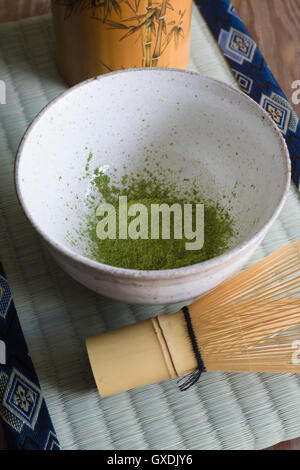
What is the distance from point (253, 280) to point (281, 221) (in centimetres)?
11

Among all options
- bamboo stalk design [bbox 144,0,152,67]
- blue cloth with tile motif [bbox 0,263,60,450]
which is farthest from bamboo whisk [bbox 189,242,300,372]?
bamboo stalk design [bbox 144,0,152,67]

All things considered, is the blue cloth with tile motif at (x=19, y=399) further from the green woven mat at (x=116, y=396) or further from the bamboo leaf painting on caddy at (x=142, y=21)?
the bamboo leaf painting on caddy at (x=142, y=21)

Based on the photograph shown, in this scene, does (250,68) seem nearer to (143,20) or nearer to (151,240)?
(143,20)

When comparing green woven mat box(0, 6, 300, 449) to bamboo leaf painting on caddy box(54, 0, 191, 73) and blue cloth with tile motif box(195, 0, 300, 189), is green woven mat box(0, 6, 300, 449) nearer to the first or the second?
blue cloth with tile motif box(195, 0, 300, 189)

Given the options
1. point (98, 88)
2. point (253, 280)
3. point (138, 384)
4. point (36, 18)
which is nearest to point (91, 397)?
point (138, 384)

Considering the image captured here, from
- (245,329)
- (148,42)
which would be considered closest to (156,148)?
(148,42)

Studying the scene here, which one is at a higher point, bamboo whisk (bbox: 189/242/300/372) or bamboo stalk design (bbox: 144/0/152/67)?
bamboo stalk design (bbox: 144/0/152/67)

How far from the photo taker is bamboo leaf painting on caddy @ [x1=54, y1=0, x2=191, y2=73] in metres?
0.59

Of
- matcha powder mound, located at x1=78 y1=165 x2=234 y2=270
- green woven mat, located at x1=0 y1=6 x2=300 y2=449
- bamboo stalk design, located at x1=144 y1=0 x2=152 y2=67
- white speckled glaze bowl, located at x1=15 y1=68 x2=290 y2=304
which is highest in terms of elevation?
bamboo stalk design, located at x1=144 y1=0 x2=152 y2=67

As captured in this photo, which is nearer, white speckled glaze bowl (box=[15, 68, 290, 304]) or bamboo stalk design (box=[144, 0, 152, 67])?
white speckled glaze bowl (box=[15, 68, 290, 304])

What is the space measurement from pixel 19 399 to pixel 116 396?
9 cm

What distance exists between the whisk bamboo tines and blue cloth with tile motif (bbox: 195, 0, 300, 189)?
183 millimetres

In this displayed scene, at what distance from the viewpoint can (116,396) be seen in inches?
20.9
